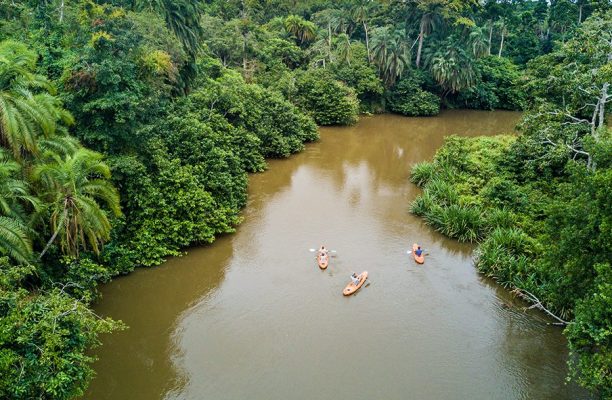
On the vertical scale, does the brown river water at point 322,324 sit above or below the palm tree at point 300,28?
below

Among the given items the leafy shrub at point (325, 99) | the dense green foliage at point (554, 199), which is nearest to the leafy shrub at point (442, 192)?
the dense green foliage at point (554, 199)

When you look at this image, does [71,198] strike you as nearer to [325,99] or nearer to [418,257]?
[418,257]

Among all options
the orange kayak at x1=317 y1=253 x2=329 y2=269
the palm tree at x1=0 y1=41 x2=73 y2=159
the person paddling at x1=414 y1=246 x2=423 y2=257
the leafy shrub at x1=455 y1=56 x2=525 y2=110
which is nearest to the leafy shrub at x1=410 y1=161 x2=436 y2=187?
the person paddling at x1=414 y1=246 x2=423 y2=257

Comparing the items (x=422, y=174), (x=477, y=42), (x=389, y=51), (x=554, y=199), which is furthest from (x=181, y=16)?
(x=477, y=42)

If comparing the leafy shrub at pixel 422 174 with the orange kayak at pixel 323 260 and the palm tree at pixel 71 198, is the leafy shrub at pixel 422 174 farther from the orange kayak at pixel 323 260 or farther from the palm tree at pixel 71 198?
the palm tree at pixel 71 198

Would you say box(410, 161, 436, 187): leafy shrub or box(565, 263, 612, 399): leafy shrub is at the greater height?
box(565, 263, 612, 399): leafy shrub

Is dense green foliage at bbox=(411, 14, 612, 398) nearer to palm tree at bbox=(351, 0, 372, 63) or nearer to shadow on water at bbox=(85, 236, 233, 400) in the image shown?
shadow on water at bbox=(85, 236, 233, 400)
